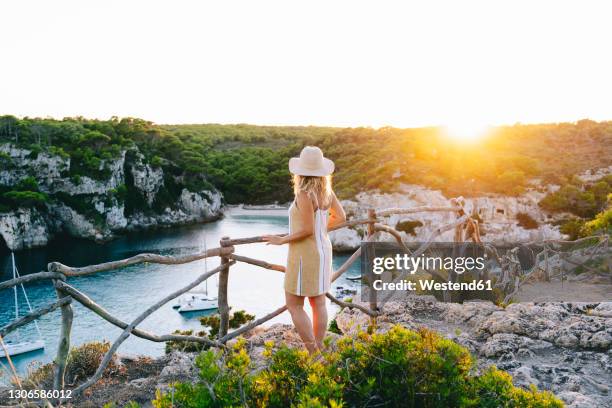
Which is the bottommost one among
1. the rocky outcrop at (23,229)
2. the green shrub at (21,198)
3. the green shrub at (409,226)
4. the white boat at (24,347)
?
the white boat at (24,347)

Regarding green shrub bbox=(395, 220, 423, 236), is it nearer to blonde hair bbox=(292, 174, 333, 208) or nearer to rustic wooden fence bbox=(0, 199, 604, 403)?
rustic wooden fence bbox=(0, 199, 604, 403)

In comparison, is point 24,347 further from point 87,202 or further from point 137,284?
point 87,202

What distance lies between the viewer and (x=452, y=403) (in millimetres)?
1716

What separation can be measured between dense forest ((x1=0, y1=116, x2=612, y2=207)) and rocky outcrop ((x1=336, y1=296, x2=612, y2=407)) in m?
36.2

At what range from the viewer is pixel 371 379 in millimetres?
1663

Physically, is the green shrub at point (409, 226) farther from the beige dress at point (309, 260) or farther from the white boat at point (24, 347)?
the beige dress at point (309, 260)

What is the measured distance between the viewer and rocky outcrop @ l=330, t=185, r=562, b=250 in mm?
34531

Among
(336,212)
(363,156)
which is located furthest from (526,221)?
(336,212)

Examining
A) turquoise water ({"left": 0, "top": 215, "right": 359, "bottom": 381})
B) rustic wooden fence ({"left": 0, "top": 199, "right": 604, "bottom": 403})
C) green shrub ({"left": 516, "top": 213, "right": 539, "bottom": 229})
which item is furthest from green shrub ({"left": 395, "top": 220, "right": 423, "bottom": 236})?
rustic wooden fence ({"left": 0, "top": 199, "right": 604, "bottom": 403})

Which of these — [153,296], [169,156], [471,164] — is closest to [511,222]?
[471,164]

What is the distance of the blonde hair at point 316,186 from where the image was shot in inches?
109

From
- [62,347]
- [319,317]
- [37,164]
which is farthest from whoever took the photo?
[37,164]

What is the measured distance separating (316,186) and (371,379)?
1.33 metres

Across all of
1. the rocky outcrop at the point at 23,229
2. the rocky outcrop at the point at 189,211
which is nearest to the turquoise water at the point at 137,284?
the rocky outcrop at the point at 23,229
